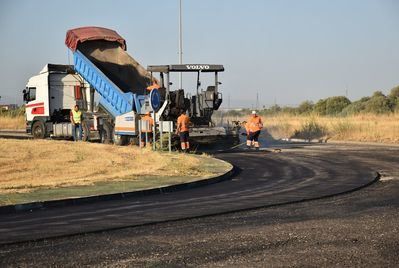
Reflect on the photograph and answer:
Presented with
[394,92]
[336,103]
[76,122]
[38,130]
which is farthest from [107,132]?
[336,103]

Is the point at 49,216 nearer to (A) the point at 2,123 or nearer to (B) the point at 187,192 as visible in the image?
(B) the point at 187,192

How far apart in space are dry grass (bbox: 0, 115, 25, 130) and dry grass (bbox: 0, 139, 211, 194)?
2279 cm

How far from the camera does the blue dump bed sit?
20.5 meters

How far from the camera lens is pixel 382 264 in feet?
17.3

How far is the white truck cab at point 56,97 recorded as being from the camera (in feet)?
80.6

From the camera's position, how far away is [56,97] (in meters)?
25.2

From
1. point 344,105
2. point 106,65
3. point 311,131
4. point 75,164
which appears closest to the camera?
point 75,164

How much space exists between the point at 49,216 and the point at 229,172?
6.18 metres

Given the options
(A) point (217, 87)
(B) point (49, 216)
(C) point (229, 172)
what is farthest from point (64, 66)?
(B) point (49, 216)

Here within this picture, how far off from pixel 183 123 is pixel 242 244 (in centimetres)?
1273

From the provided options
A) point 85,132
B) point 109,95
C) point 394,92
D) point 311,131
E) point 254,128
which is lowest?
point 311,131

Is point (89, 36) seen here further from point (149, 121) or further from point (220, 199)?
point (220, 199)

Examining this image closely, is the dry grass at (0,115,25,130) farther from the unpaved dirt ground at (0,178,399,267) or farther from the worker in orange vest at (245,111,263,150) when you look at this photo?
the unpaved dirt ground at (0,178,399,267)

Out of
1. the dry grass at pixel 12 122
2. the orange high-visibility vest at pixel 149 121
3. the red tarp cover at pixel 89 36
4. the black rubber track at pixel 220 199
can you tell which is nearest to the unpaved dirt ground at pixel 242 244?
the black rubber track at pixel 220 199
